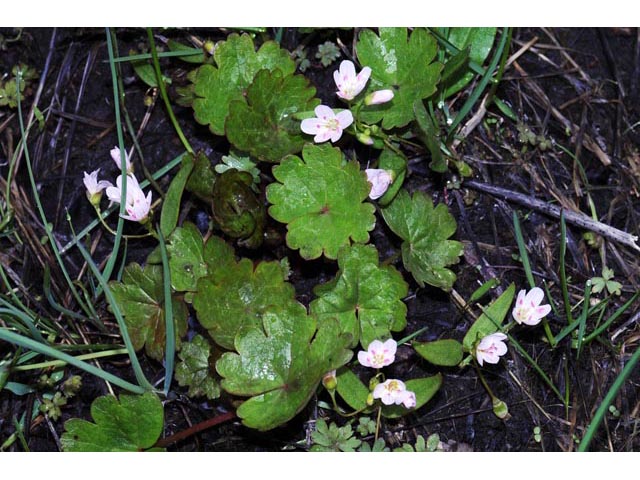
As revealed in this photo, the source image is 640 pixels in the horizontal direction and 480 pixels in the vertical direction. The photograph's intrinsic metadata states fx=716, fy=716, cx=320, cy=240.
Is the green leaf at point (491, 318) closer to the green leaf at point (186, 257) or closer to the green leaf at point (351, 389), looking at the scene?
the green leaf at point (351, 389)

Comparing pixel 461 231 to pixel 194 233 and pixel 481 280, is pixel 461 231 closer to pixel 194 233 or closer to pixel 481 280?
pixel 481 280

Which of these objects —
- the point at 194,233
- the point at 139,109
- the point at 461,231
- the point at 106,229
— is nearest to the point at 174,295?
the point at 194,233

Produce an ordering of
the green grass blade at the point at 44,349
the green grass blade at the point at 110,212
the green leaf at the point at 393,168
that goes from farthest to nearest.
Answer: the green grass blade at the point at 110,212
the green leaf at the point at 393,168
the green grass blade at the point at 44,349

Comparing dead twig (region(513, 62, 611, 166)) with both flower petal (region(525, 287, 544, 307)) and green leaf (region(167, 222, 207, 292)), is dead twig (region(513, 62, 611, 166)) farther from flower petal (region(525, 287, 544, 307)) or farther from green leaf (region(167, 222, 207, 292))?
green leaf (region(167, 222, 207, 292))

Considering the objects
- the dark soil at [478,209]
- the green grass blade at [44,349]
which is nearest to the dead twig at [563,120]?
the dark soil at [478,209]

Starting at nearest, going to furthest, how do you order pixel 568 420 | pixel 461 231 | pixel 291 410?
1. pixel 291 410
2. pixel 568 420
3. pixel 461 231

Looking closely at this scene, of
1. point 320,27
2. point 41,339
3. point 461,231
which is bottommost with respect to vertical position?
point 41,339

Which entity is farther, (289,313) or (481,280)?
(481,280)
